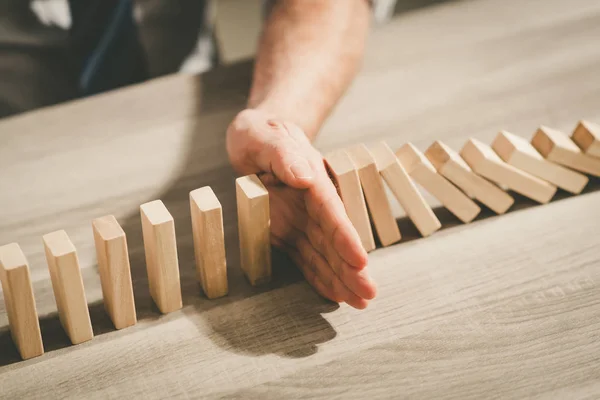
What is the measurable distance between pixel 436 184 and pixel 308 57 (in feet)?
1.16

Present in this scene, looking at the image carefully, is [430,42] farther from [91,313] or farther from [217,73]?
[91,313]

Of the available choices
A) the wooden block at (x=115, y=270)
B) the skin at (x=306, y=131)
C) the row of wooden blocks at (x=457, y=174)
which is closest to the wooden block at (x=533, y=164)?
the row of wooden blocks at (x=457, y=174)

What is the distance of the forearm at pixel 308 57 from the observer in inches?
38.8

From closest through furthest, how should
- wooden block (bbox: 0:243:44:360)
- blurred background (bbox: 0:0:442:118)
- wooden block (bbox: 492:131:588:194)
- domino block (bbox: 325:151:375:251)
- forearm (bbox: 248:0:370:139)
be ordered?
wooden block (bbox: 0:243:44:360) < domino block (bbox: 325:151:375:251) < wooden block (bbox: 492:131:588:194) < forearm (bbox: 248:0:370:139) < blurred background (bbox: 0:0:442:118)

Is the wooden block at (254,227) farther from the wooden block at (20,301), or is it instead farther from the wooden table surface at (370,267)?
the wooden block at (20,301)

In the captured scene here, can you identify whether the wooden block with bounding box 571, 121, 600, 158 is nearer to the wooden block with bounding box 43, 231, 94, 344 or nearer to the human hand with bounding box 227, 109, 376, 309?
the human hand with bounding box 227, 109, 376, 309

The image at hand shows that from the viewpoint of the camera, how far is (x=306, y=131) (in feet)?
3.18

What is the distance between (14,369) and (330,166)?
40 cm

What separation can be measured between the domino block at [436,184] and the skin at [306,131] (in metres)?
0.12

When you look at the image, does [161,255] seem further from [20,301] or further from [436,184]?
[436,184]

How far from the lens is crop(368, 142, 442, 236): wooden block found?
0.81 meters

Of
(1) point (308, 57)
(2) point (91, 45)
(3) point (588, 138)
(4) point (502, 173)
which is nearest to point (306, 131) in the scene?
(1) point (308, 57)

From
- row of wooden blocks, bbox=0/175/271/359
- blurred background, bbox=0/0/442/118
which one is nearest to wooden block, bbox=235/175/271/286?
row of wooden blocks, bbox=0/175/271/359

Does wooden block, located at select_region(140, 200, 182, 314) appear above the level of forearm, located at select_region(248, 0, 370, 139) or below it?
below
